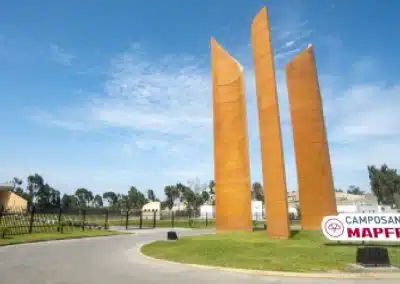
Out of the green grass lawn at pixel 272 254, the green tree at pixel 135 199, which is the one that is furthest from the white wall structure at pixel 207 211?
the green grass lawn at pixel 272 254

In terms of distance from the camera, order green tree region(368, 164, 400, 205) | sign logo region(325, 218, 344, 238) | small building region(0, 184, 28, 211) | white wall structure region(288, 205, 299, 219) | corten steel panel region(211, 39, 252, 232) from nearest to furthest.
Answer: sign logo region(325, 218, 344, 238) → corten steel panel region(211, 39, 252, 232) → small building region(0, 184, 28, 211) → white wall structure region(288, 205, 299, 219) → green tree region(368, 164, 400, 205)

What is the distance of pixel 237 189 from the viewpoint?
910 inches

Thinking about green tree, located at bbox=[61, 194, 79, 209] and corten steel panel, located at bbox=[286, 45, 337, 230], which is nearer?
corten steel panel, located at bbox=[286, 45, 337, 230]

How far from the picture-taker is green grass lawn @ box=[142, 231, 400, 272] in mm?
11016

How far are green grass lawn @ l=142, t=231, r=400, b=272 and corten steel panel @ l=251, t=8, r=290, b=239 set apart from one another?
169 centimetres

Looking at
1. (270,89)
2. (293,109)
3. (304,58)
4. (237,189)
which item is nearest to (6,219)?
(237,189)

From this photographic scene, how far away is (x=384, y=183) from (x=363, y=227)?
92.2 meters

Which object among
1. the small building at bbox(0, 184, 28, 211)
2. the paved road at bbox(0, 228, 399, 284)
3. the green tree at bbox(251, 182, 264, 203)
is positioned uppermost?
the green tree at bbox(251, 182, 264, 203)

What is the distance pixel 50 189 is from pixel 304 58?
5454 inches

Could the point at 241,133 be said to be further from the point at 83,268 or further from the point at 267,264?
the point at 83,268

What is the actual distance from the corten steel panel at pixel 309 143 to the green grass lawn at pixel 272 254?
567 centimetres

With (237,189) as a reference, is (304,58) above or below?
above

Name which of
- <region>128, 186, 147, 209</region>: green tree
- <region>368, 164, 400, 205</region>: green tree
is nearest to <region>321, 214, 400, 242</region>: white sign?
<region>368, 164, 400, 205</region>: green tree

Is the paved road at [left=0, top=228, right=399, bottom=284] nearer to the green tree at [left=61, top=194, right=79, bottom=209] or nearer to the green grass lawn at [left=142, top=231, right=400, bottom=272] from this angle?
the green grass lawn at [left=142, top=231, right=400, bottom=272]
